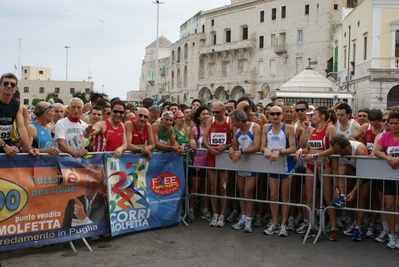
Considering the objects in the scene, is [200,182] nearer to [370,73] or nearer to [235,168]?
[235,168]

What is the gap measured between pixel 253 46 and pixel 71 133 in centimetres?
6344

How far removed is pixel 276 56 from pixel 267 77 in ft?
10.1

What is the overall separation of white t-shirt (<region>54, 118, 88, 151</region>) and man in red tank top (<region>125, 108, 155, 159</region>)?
763mm

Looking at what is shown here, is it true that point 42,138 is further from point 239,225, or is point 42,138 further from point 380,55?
point 380,55

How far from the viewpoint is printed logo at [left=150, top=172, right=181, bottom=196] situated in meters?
7.75

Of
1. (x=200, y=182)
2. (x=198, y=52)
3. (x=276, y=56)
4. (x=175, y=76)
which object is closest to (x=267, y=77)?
(x=276, y=56)

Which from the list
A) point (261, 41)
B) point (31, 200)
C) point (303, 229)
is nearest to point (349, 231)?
point (303, 229)

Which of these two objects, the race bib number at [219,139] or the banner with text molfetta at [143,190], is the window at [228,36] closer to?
the race bib number at [219,139]

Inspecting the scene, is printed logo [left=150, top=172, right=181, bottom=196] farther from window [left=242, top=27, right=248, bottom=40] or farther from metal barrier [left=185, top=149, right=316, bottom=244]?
window [left=242, top=27, right=248, bottom=40]

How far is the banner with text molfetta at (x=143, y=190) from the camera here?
7.11 metres

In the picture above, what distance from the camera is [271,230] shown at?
7.62m

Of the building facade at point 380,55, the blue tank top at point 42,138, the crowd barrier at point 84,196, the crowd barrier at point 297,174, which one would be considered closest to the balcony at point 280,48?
the building facade at point 380,55

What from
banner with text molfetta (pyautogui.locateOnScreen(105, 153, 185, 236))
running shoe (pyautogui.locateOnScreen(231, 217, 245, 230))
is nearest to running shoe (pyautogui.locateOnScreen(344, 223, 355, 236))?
running shoe (pyautogui.locateOnScreen(231, 217, 245, 230))

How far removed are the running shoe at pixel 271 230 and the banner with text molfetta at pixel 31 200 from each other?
304 centimetres
